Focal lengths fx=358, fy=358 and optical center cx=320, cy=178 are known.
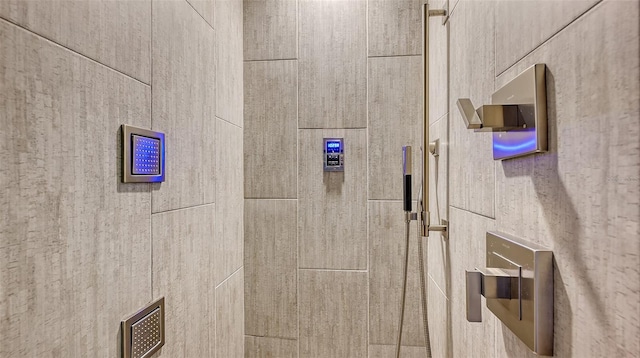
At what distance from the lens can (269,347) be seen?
173cm

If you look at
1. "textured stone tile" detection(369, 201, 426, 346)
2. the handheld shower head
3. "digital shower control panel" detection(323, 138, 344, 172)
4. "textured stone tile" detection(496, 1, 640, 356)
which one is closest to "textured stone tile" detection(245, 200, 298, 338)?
"digital shower control panel" detection(323, 138, 344, 172)

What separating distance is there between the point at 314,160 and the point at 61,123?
1.13 metres

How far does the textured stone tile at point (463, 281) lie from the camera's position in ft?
2.91

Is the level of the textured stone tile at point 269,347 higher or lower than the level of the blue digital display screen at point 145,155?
lower

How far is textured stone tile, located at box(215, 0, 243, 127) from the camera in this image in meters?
1.48

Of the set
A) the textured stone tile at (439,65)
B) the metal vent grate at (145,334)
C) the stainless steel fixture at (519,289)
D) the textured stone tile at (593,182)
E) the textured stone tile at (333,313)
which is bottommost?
the textured stone tile at (333,313)

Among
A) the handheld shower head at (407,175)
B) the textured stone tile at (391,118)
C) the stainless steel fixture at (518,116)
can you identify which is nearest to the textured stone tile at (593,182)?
the stainless steel fixture at (518,116)

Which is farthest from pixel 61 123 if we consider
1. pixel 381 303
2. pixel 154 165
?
pixel 381 303

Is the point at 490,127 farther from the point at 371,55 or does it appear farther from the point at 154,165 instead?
the point at 371,55

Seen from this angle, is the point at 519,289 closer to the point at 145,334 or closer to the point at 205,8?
the point at 145,334

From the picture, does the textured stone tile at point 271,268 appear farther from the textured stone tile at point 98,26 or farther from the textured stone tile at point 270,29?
the textured stone tile at point 98,26

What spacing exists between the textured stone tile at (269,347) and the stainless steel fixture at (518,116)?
4.54 ft

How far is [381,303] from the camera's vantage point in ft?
5.49

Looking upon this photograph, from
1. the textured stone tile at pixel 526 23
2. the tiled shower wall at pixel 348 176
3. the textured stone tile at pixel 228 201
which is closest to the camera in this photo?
the textured stone tile at pixel 526 23
